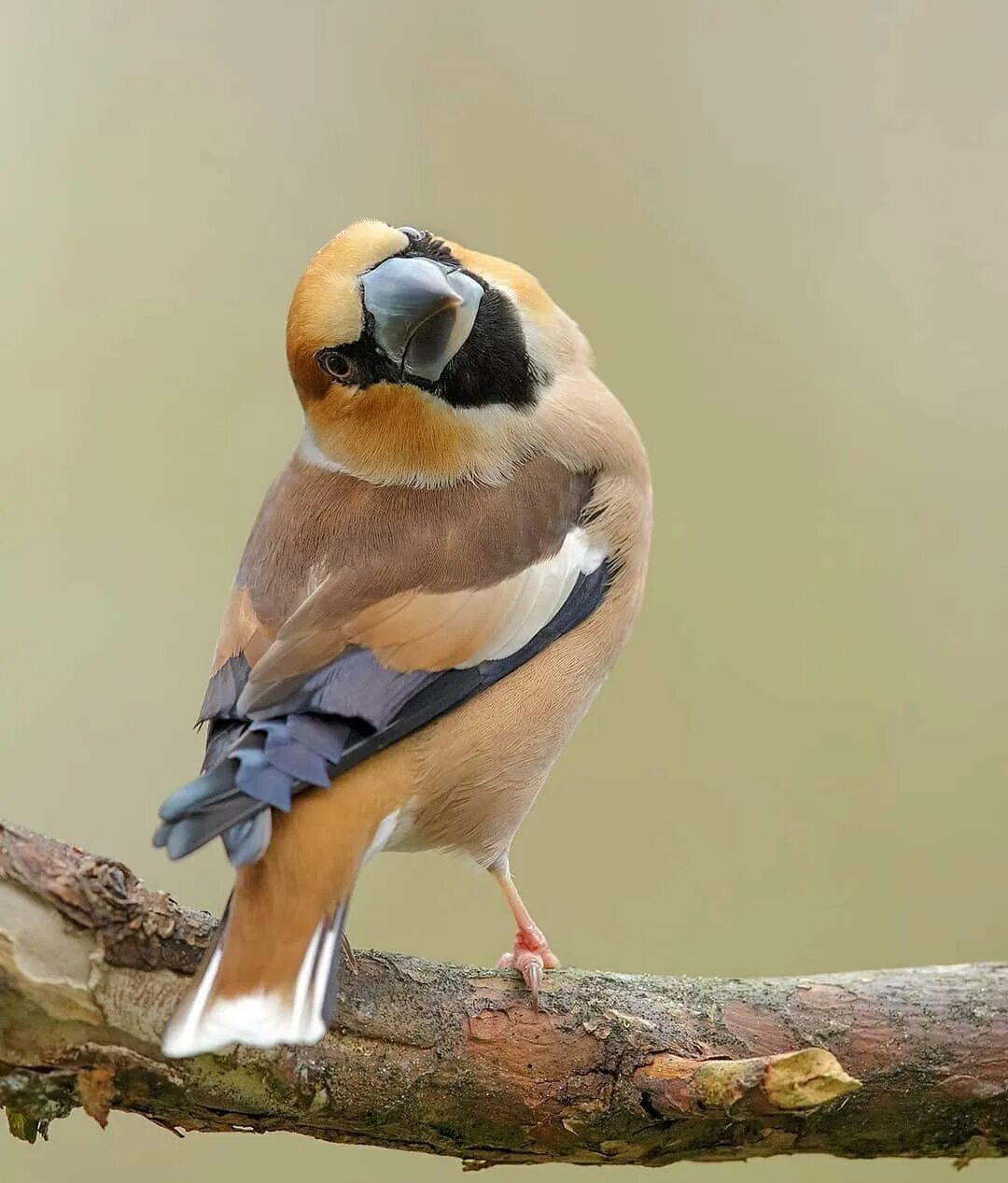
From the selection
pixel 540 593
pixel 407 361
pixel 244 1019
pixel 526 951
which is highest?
pixel 407 361

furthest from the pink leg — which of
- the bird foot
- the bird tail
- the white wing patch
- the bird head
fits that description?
the bird head

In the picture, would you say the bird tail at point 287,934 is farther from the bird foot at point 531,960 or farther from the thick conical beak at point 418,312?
the thick conical beak at point 418,312

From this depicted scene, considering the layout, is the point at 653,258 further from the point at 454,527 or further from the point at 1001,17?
the point at 454,527

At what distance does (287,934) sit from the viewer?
8.34 feet

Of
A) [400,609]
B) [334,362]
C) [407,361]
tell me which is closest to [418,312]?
[407,361]

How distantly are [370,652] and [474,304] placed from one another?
953 millimetres

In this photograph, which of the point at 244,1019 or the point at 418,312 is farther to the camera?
the point at 418,312

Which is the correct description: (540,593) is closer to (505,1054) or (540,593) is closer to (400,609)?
(400,609)

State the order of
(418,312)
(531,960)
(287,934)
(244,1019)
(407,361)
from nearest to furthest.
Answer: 1. (244,1019)
2. (287,934)
3. (531,960)
4. (418,312)
5. (407,361)

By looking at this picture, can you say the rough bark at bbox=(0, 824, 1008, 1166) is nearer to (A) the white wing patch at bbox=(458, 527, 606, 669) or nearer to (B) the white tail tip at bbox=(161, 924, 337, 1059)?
(B) the white tail tip at bbox=(161, 924, 337, 1059)

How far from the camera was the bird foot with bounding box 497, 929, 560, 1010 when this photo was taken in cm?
296

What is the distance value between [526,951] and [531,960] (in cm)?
23

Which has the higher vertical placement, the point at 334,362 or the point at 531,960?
the point at 334,362

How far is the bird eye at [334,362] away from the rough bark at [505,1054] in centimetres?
132
